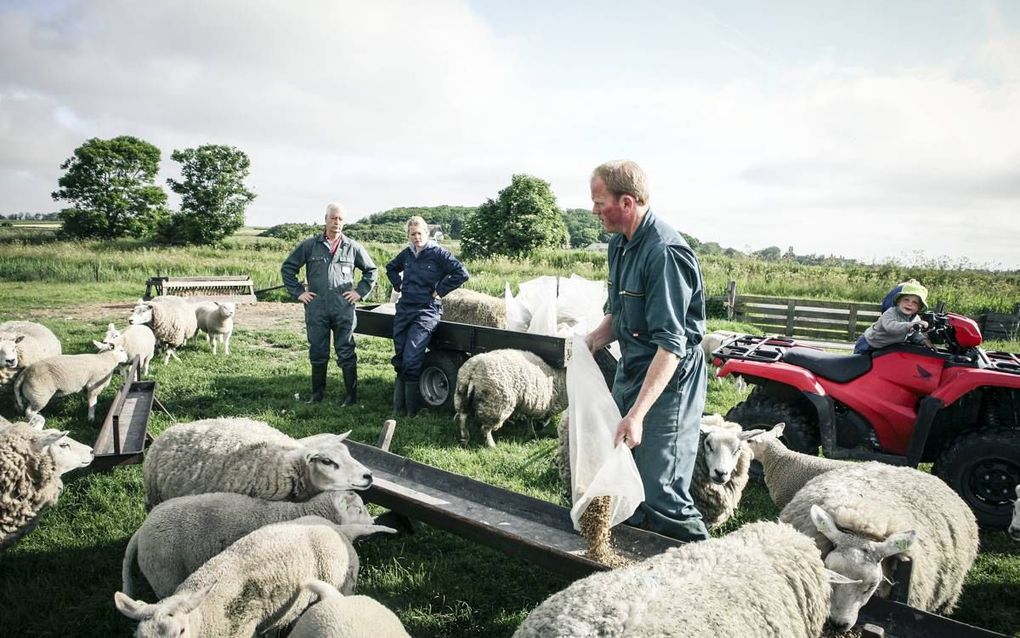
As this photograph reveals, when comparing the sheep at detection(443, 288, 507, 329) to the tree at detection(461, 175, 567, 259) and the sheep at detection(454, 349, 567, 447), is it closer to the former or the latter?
the sheep at detection(454, 349, 567, 447)

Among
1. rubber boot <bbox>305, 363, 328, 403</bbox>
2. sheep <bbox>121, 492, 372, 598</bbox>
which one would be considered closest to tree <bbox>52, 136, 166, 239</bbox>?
rubber boot <bbox>305, 363, 328, 403</bbox>

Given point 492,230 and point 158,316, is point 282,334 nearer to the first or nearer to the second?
point 158,316

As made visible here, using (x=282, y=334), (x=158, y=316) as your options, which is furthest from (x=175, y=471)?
(x=282, y=334)

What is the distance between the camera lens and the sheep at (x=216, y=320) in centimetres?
1051

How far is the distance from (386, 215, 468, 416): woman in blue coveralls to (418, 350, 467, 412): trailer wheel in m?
0.23

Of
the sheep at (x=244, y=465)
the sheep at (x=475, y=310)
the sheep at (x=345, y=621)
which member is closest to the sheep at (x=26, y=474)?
the sheep at (x=244, y=465)

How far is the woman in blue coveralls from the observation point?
7.04 metres

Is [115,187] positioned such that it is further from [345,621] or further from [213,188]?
[345,621]

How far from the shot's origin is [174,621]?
2.40 m

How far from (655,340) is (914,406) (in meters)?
3.89

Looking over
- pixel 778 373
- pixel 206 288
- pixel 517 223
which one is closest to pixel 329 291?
pixel 778 373

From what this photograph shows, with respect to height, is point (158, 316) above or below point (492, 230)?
below

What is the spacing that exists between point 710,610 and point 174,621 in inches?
86.7

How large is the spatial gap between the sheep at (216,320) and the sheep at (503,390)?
617 centimetres
